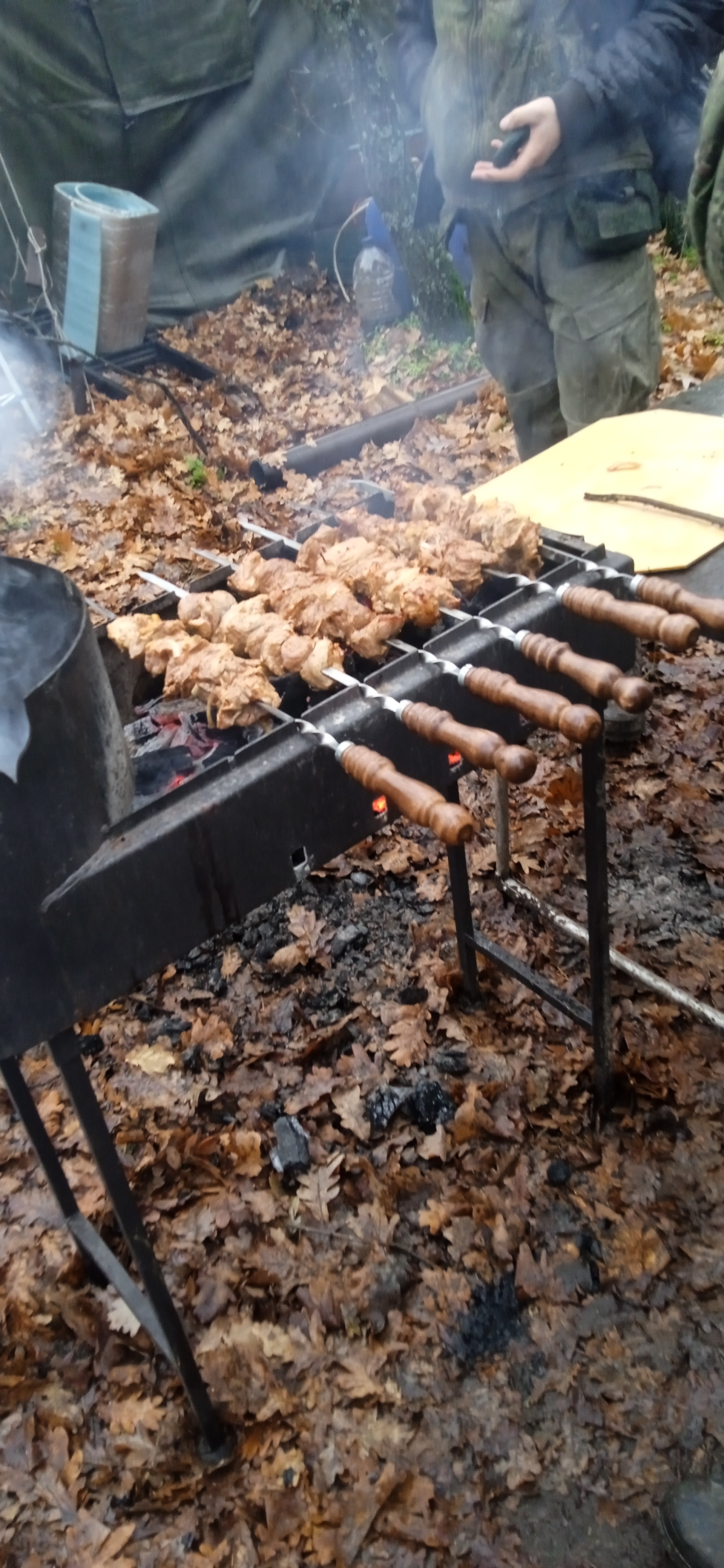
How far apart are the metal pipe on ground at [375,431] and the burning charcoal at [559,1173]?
5746 mm

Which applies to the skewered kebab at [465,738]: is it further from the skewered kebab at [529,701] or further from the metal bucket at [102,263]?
the metal bucket at [102,263]

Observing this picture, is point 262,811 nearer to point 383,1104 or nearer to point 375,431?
point 383,1104

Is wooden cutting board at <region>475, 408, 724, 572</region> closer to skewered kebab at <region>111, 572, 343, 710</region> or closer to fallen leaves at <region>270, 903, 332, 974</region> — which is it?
skewered kebab at <region>111, 572, 343, 710</region>

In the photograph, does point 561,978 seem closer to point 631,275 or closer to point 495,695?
point 495,695

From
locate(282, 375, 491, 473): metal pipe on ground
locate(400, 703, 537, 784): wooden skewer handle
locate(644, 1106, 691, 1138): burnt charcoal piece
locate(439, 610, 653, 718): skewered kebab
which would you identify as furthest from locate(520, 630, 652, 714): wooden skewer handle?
locate(282, 375, 491, 473): metal pipe on ground

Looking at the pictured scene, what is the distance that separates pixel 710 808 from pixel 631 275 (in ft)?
7.86

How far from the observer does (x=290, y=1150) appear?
130 inches

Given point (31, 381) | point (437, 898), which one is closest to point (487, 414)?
point (31, 381)

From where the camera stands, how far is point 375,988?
386 cm

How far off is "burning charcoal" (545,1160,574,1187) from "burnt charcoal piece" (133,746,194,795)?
6.02ft

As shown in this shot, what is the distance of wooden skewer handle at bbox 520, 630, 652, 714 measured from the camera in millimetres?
1870

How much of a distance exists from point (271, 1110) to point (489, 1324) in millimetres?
1028

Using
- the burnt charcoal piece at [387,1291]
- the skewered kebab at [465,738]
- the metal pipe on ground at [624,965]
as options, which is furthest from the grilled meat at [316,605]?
the burnt charcoal piece at [387,1291]

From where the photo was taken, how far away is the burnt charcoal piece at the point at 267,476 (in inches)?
273
